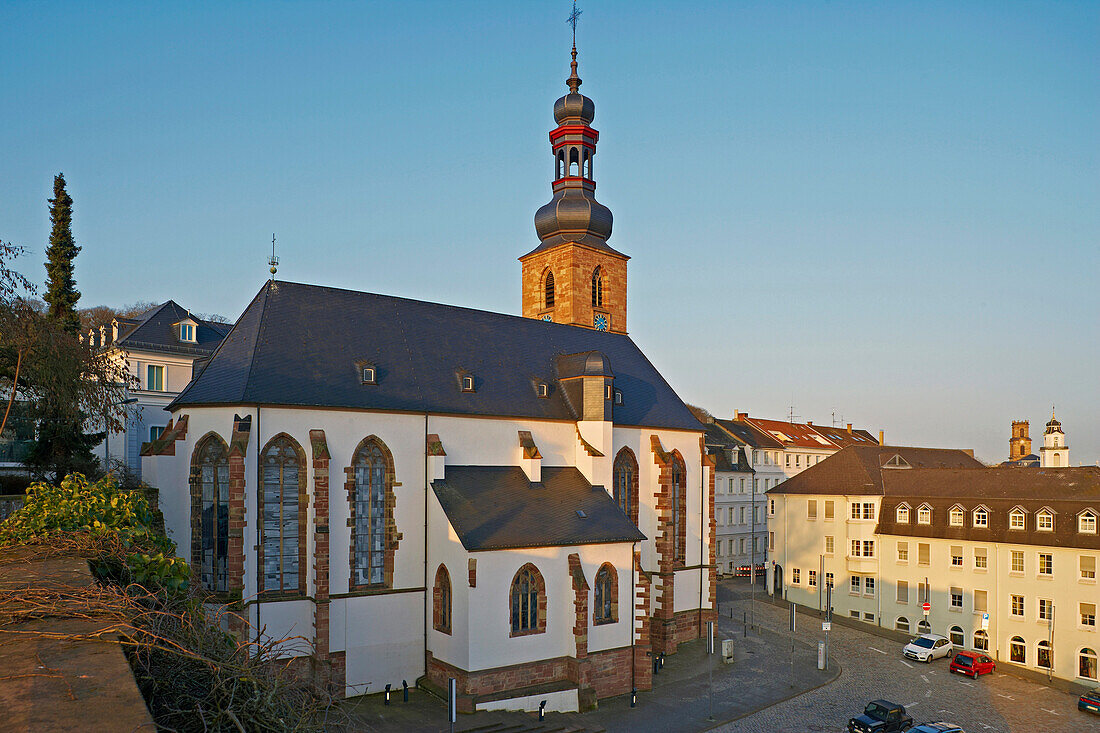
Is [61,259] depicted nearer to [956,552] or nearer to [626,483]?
[626,483]

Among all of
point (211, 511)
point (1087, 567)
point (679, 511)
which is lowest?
point (1087, 567)

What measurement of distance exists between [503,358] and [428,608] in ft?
33.3

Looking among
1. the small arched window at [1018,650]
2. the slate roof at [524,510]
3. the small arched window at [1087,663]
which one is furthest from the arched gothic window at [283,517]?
the small arched window at [1087,663]

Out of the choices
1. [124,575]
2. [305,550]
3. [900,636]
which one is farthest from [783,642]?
[124,575]

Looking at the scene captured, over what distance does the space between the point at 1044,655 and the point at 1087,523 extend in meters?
5.99

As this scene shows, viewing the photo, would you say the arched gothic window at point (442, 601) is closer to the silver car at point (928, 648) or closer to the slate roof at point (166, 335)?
the slate roof at point (166, 335)

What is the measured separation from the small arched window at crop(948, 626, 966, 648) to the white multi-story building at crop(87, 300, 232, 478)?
37.9m

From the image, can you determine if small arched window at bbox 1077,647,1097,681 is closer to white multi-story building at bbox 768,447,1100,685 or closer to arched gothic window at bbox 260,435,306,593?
white multi-story building at bbox 768,447,1100,685

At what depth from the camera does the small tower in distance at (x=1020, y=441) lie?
8838cm

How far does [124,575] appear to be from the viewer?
353 inches

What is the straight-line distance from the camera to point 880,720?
22656 mm

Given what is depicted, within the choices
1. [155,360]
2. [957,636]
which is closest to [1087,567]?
[957,636]

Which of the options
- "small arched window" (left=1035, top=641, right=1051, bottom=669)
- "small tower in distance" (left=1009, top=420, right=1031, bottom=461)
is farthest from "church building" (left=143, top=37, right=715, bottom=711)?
"small tower in distance" (left=1009, top=420, right=1031, bottom=461)

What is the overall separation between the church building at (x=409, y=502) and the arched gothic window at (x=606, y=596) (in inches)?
2.5
